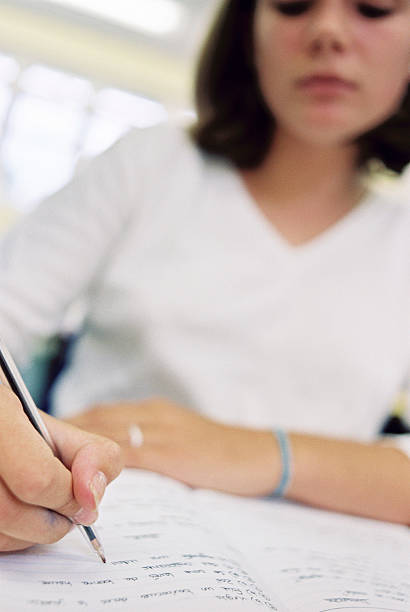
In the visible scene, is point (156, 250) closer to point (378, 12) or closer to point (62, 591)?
point (378, 12)

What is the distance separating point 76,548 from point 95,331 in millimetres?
390

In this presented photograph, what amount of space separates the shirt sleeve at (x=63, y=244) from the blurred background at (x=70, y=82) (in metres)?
3.88

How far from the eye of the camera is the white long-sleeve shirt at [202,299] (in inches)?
22.6

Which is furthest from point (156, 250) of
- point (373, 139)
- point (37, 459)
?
Result: point (37, 459)

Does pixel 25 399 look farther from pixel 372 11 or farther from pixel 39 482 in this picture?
pixel 372 11

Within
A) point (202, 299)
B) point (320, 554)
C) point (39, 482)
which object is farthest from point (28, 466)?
point (202, 299)

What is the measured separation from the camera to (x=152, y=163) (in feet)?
2.06

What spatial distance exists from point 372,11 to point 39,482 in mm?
526

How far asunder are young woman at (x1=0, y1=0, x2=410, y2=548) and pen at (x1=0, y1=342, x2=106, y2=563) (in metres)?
0.32

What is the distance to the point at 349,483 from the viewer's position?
41 cm

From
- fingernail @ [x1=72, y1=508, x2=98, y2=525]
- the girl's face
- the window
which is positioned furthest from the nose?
the window

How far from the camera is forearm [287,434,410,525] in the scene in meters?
0.41

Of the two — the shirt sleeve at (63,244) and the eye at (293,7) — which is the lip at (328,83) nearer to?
the eye at (293,7)

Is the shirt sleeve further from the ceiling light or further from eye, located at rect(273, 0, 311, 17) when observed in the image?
the ceiling light
